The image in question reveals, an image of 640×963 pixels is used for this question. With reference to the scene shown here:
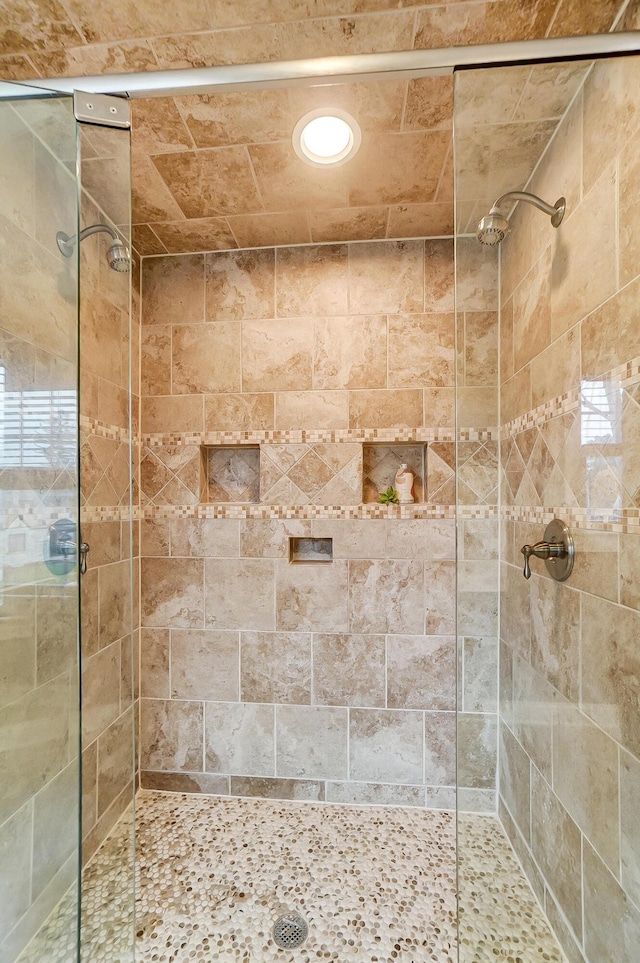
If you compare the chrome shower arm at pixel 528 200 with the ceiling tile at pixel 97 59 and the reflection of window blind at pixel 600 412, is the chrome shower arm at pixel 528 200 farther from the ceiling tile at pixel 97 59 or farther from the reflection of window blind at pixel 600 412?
the ceiling tile at pixel 97 59

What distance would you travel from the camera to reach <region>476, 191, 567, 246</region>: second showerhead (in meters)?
0.95

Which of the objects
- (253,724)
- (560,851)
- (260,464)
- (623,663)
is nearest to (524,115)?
(623,663)

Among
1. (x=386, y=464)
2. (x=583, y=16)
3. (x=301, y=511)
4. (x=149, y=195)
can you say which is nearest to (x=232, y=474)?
(x=301, y=511)

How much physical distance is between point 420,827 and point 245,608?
3.39 feet

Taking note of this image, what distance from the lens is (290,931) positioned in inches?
44.0

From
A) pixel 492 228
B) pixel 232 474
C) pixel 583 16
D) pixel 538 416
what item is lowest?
pixel 232 474

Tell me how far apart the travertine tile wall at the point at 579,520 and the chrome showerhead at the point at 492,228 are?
3 centimetres

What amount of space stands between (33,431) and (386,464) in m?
1.28

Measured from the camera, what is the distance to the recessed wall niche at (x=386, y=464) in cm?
175

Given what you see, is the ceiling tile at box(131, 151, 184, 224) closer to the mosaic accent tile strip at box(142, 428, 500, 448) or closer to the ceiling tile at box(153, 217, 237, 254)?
the ceiling tile at box(153, 217, 237, 254)

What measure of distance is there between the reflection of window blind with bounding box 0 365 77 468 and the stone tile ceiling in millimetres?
813

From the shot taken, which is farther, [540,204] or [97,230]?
[540,204]

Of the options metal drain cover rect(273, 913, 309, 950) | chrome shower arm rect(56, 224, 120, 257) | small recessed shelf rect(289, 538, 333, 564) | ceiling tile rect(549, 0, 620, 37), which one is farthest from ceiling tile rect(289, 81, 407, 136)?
metal drain cover rect(273, 913, 309, 950)

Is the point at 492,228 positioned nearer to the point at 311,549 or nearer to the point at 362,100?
the point at 362,100
